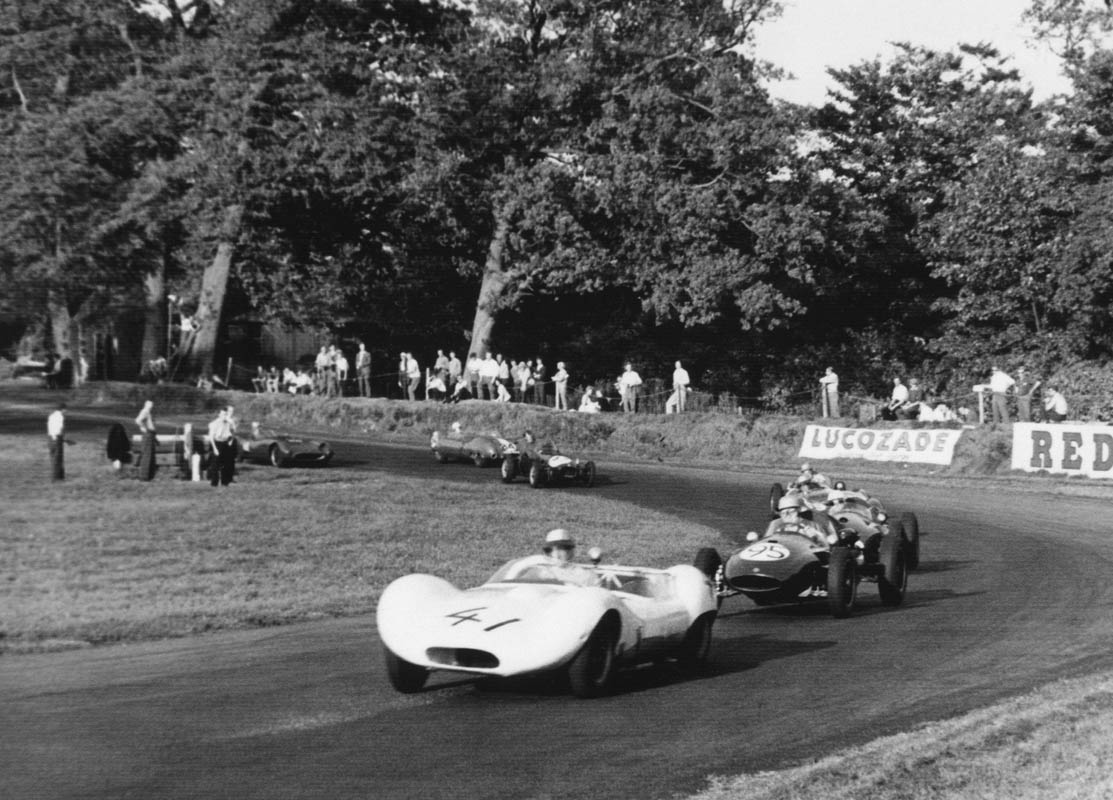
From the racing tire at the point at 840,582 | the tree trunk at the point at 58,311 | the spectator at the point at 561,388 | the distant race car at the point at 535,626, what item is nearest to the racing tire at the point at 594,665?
the distant race car at the point at 535,626

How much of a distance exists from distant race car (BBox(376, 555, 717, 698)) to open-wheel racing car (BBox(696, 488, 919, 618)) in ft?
10.5

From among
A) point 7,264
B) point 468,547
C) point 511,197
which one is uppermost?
point 511,197

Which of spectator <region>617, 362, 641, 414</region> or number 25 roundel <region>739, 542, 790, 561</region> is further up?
spectator <region>617, 362, 641, 414</region>

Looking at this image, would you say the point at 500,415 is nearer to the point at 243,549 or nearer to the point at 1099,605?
the point at 243,549

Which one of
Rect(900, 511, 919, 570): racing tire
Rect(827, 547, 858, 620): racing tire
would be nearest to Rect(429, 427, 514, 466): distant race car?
Rect(900, 511, 919, 570): racing tire

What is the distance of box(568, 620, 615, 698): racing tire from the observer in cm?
1035

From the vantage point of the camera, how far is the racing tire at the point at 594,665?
10.4 m

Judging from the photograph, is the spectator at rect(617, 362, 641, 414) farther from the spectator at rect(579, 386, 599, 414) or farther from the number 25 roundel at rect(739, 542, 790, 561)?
the number 25 roundel at rect(739, 542, 790, 561)

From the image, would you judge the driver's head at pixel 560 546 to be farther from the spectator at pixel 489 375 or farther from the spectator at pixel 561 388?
the spectator at pixel 489 375

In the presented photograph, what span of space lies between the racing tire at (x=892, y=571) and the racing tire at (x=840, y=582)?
1.07 metres

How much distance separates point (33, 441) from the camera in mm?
32500

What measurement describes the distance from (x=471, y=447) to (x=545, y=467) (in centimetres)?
387

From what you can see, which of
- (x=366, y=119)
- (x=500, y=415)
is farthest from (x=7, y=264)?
(x=366, y=119)

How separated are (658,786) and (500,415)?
1313 inches
